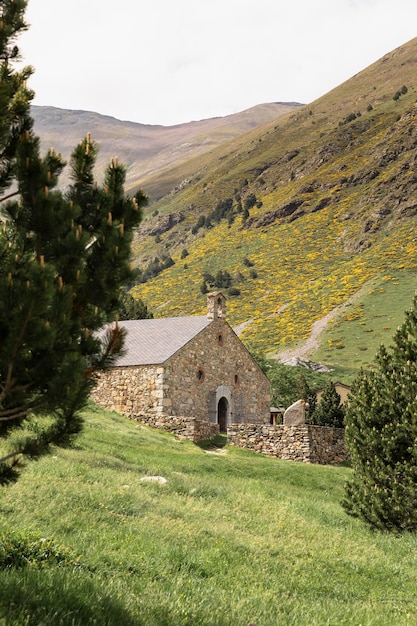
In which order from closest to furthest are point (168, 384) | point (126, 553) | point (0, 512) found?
point (126, 553), point (0, 512), point (168, 384)

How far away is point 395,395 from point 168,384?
1973 centimetres

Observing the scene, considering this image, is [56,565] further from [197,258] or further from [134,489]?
[197,258]

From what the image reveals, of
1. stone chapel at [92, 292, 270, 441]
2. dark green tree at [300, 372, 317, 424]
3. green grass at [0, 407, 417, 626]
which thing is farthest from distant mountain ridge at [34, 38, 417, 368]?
green grass at [0, 407, 417, 626]

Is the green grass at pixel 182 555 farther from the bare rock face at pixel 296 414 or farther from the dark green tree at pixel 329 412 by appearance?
the dark green tree at pixel 329 412

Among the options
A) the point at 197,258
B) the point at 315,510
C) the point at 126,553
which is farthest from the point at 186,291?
the point at 126,553

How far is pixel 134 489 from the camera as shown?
14.3 m

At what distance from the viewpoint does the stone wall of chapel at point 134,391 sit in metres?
34.1

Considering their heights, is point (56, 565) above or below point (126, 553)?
above

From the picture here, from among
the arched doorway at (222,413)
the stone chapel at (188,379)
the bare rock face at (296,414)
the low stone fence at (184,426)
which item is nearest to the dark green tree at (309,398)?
the stone chapel at (188,379)

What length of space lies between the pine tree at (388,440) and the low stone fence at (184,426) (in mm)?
15648

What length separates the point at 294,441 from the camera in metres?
31.7

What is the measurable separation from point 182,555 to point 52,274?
601 centimetres

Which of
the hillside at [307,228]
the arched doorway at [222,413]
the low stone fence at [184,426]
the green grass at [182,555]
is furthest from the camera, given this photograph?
the hillside at [307,228]

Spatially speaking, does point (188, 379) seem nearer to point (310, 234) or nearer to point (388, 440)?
point (388, 440)
